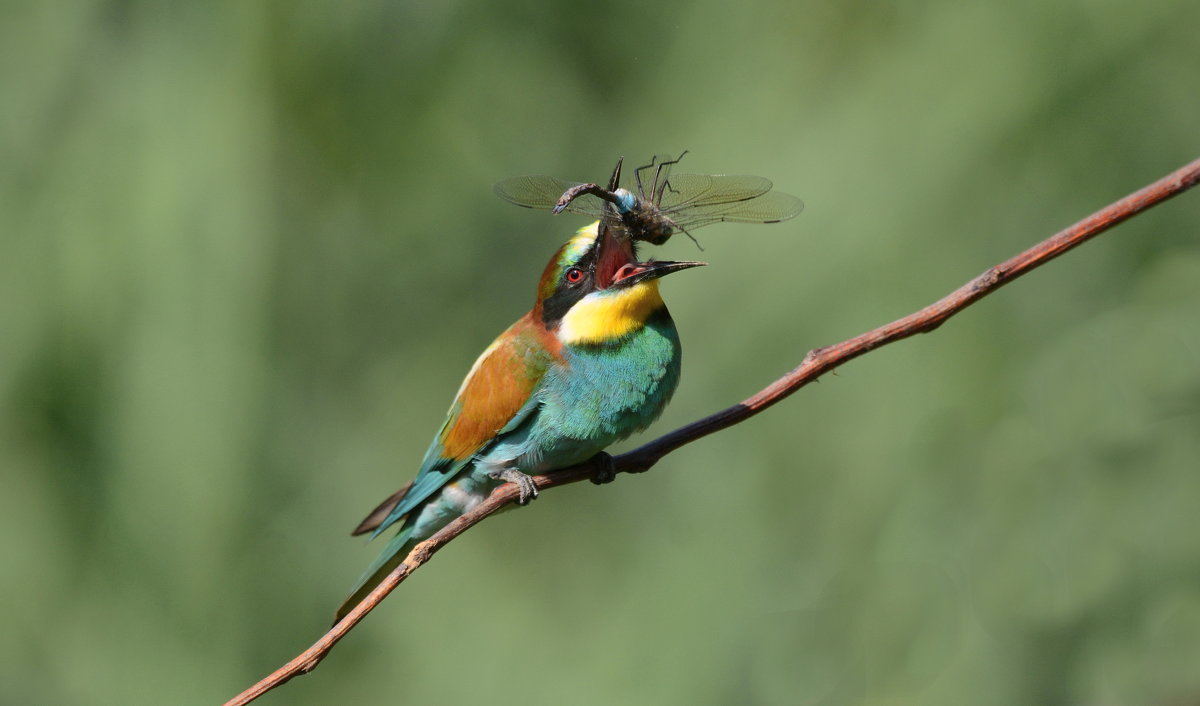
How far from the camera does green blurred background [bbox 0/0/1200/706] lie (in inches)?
109

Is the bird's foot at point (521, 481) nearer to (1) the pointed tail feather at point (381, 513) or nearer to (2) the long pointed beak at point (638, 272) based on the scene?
(1) the pointed tail feather at point (381, 513)

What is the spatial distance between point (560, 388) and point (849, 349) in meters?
0.82

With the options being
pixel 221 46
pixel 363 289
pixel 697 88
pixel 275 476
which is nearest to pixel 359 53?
pixel 221 46

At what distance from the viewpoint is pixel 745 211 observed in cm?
225

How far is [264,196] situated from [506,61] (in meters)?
0.96

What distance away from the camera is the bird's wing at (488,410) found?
242cm

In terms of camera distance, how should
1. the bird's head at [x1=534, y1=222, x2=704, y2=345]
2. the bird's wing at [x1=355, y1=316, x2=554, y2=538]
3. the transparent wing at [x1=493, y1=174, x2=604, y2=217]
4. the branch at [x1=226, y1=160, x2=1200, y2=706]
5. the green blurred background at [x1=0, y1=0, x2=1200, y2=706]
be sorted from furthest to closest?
the green blurred background at [x1=0, y1=0, x2=1200, y2=706]
the bird's wing at [x1=355, y1=316, x2=554, y2=538]
the bird's head at [x1=534, y1=222, x2=704, y2=345]
the transparent wing at [x1=493, y1=174, x2=604, y2=217]
the branch at [x1=226, y1=160, x2=1200, y2=706]

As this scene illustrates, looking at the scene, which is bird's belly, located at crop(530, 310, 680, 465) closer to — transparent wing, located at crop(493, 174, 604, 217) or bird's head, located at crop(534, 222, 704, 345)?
bird's head, located at crop(534, 222, 704, 345)

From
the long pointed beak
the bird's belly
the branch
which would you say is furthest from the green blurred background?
the branch

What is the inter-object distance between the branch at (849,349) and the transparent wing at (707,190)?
57 centimetres

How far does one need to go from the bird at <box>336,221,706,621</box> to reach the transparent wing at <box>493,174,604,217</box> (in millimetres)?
76

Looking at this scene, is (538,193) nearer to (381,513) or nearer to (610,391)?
(610,391)

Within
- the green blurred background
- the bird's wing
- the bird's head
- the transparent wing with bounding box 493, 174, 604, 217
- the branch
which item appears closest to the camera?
the branch

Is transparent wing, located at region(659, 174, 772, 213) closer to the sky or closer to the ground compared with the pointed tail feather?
closer to the sky
